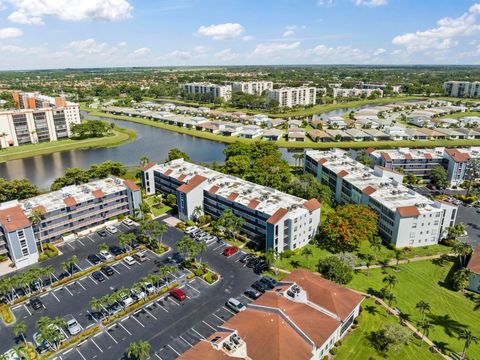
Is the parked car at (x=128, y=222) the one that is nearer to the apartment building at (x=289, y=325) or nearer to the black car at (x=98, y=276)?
the black car at (x=98, y=276)

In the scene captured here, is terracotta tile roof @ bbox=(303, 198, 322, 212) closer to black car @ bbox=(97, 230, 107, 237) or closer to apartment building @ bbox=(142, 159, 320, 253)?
apartment building @ bbox=(142, 159, 320, 253)

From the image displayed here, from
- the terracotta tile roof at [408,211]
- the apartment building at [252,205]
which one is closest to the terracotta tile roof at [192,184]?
the apartment building at [252,205]

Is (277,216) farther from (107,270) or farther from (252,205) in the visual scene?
(107,270)

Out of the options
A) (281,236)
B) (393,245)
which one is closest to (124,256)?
(281,236)

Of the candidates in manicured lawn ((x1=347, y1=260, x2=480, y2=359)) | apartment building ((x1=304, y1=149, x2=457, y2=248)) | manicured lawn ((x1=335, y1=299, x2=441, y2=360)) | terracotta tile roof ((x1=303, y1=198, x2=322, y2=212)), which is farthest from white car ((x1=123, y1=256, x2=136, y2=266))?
apartment building ((x1=304, y1=149, x2=457, y2=248))

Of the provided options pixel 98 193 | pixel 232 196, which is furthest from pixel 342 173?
pixel 98 193

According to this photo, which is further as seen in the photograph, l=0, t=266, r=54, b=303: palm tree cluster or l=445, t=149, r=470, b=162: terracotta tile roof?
l=445, t=149, r=470, b=162: terracotta tile roof
